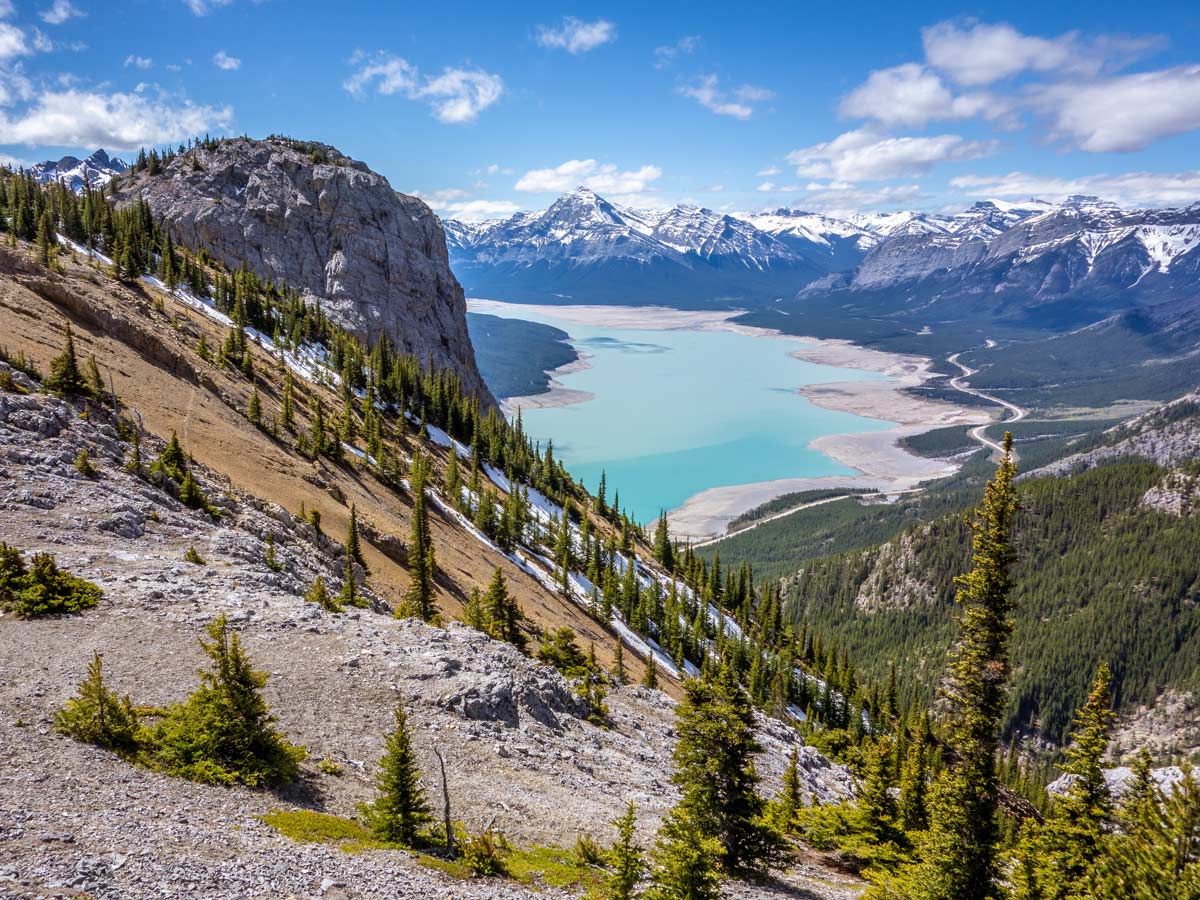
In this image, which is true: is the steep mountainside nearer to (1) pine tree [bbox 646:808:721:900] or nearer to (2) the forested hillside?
(2) the forested hillside

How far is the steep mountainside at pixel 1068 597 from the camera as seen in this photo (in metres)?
119

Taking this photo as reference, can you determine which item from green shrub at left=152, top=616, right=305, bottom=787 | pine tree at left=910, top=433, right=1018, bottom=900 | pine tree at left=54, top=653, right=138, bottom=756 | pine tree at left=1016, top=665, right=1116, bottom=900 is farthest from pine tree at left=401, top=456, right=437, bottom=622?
pine tree at left=1016, top=665, right=1116, bottom=900

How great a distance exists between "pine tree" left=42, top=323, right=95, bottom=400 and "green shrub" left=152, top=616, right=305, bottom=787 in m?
28.8

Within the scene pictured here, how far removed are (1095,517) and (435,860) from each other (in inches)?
7207

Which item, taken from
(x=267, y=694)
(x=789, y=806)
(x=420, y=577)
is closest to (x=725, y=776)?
(x=789, y=806)

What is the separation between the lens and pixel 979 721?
1811 cm

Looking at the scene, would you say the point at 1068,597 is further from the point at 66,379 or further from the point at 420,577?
the point at 66,379

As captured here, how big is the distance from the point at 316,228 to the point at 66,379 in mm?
108285

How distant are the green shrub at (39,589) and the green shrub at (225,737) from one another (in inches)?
338

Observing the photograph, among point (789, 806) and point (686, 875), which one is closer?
point (686, 875)

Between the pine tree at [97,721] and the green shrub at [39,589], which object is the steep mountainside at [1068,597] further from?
the pine tree at [97,721]

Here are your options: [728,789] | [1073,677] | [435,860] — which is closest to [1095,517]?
[1073,677]

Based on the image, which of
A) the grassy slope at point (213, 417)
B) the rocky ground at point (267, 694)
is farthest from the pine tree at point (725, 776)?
the grassy slope at point (213, 417)

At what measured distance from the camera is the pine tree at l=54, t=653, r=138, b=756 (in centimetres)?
1698
